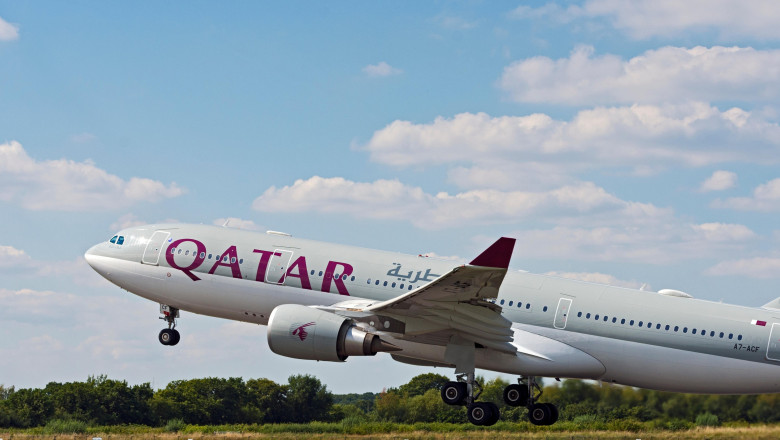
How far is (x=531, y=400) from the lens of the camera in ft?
109

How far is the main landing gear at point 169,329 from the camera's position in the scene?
35188 millimetres

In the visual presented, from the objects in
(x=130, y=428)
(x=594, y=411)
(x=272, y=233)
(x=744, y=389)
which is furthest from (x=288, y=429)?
(x=744, y=389)

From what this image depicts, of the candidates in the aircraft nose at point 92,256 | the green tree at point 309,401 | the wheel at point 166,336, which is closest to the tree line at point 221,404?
the green tree at point 309,401

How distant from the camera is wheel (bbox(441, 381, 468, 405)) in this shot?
95.7ft

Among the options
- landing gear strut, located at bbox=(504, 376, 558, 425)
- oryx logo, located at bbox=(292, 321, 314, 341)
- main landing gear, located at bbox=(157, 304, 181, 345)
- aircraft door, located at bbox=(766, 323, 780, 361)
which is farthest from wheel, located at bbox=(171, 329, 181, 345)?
aircraft door, located at bbox=(766, 323, 780, 361)

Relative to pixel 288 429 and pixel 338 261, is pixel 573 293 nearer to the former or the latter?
pixel 338 261

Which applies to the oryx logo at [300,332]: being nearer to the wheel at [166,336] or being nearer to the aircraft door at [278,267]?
the aircraft door at [278,267]

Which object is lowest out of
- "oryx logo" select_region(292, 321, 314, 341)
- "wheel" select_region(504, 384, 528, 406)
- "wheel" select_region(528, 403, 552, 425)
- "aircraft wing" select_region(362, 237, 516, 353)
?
"wheel" select_region(528, 403, 552, 425)

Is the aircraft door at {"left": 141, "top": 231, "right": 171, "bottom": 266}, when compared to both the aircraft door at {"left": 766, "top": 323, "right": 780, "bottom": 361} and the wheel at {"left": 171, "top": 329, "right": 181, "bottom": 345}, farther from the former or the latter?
the aircraft door at {"left": 766, "top": 323, "right": 780, "bottom": 361}

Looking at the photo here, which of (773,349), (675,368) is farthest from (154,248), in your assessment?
(773,349)

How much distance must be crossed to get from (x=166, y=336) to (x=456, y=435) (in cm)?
1180

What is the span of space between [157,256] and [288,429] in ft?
33.6

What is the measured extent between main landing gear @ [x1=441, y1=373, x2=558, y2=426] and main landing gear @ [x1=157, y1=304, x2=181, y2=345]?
11.7 meters

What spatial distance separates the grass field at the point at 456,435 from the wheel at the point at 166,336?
11.8 ft
